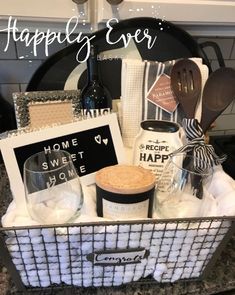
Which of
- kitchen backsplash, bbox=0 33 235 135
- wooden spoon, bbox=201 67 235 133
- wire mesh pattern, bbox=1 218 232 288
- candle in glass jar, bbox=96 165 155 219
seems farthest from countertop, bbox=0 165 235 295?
kitchen backsplash, bbox=0 33 235 135

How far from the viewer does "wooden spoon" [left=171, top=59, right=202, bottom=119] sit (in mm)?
694

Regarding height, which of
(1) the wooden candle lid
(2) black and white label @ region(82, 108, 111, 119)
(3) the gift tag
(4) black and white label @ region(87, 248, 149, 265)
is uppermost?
(3) the gift tag

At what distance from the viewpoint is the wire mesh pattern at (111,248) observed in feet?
1.55

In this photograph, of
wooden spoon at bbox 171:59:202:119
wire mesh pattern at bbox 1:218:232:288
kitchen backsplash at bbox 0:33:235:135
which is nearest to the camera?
wire mesh pattern at bbox 1:218:232:288

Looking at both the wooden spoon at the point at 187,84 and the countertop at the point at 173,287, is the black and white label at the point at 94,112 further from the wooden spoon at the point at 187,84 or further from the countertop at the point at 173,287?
the countertop at the point at 173,287

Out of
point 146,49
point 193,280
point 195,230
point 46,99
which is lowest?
point 193,280

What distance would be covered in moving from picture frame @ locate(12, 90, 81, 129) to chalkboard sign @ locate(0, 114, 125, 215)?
64 mm

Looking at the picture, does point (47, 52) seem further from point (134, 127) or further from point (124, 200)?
point (124, 200)

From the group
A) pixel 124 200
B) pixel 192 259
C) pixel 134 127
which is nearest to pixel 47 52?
pixel 134 127

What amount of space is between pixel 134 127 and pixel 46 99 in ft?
0.73

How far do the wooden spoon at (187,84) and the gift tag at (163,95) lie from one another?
2 centimetres

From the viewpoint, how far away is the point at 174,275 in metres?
0.56

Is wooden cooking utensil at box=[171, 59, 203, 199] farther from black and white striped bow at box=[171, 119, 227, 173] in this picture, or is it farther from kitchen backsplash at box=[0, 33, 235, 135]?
kitchen backsplash at box=[0, 33, 235, 135]

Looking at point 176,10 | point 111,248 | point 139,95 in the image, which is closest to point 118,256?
point 111,248
